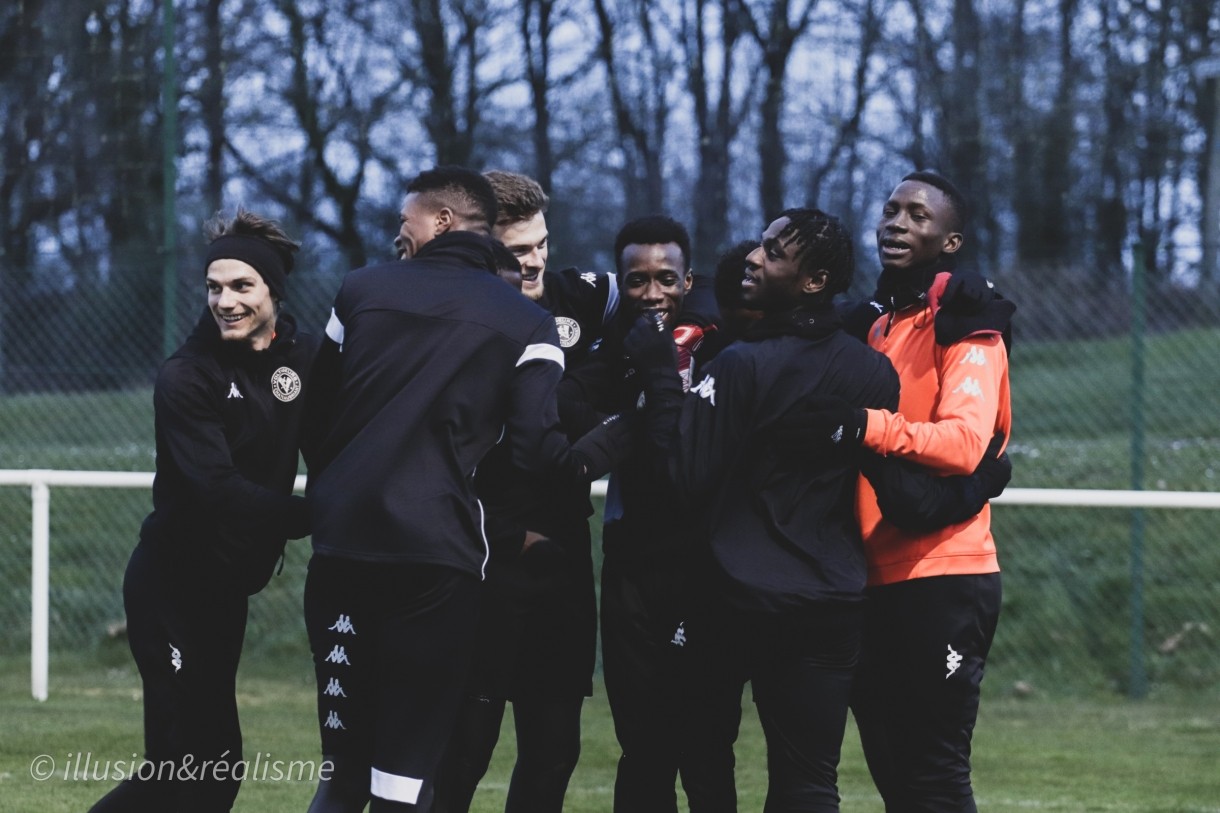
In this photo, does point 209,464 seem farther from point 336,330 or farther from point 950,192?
point 950,192

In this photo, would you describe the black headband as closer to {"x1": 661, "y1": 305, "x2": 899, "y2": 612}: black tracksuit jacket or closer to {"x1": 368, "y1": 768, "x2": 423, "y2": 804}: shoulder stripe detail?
{"x1": 661, "y1": 305, "x2": 899, "y2": 612}: black tracksuit jacket

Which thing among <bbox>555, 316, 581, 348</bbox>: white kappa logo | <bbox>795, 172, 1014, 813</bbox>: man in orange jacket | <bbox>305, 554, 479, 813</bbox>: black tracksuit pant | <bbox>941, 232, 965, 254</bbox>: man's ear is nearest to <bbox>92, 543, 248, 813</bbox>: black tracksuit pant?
<bbox>305, 554, 479, 813</bbox>: black tracksuit pant

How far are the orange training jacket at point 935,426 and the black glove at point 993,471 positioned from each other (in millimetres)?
64

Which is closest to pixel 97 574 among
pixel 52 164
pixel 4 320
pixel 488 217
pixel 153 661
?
pixel 4 320

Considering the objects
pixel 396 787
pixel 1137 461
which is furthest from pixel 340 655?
pixel 1137 461

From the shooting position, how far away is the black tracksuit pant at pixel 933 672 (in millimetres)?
4320

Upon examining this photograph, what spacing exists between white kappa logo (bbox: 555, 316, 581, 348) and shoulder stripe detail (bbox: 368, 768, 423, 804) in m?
1.47

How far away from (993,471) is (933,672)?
1.88 ft

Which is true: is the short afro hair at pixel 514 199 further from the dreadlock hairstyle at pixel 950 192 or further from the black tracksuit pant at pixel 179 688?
the black tracksuit pant at pixel 179 688

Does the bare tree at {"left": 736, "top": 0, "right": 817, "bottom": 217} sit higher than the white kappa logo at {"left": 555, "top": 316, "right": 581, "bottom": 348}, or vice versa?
the bare tree at {"left": 736, "top": 0, "right": 817, "bottom": 217}

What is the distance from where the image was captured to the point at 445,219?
164 inches

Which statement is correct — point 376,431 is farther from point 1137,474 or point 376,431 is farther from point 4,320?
point 4,320

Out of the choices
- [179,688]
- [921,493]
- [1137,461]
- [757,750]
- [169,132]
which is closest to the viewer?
[921,493]

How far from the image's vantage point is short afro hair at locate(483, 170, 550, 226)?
4.74m
